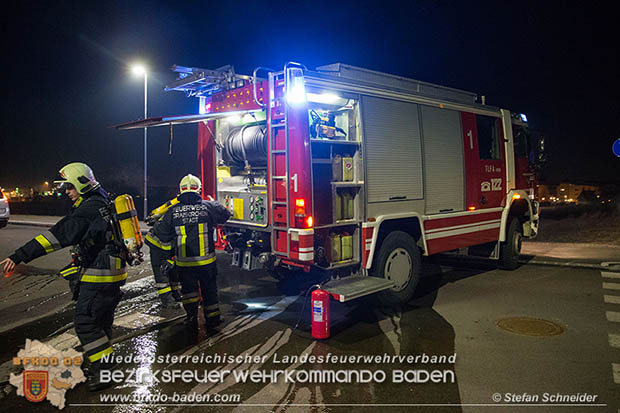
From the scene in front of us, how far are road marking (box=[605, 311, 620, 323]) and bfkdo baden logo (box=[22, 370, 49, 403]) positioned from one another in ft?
20.2

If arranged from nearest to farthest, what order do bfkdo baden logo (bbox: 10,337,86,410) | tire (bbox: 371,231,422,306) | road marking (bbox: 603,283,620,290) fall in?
bfkdo baden logo (bbox: 10,337,86,410), tire (bbox: 371,231,422,306), road marking (bbox: 603,283,620,290)

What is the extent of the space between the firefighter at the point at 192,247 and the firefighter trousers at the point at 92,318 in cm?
115

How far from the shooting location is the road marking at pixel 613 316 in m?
5.42

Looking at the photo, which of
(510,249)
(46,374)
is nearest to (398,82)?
(510,249)

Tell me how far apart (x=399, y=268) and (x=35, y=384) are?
4.34 meters

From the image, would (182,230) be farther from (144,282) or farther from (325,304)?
(144,282)

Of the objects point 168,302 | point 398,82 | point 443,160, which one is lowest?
point 168,302

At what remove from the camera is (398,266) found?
6.11 metres

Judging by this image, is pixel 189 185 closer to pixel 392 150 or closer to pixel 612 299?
pixel 392 150

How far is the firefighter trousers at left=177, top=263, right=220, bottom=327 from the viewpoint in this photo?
4969 mm

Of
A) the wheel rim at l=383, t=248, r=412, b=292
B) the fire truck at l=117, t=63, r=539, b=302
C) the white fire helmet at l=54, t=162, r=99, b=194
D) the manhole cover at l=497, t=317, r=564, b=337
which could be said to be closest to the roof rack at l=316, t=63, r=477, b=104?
the fire truck at l=117, t=63, r=539, b=302

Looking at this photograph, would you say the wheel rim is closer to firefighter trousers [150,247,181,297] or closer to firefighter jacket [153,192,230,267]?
firefighter jacket [153,192,230,267]

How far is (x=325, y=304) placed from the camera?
4.66m

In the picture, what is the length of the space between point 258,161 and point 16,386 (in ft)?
12.2
